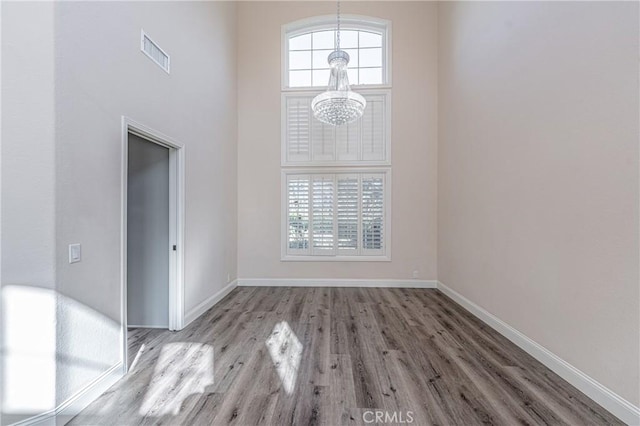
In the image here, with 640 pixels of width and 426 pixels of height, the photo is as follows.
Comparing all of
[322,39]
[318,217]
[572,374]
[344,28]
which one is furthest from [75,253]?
[344,28]

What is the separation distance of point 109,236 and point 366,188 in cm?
392

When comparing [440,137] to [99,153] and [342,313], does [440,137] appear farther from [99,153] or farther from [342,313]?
[99,153]

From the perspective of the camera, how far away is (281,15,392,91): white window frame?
4969 millimetres

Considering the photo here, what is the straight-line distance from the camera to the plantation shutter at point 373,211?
4.96 m

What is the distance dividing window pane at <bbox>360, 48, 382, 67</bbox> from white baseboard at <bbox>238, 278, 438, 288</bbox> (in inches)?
166

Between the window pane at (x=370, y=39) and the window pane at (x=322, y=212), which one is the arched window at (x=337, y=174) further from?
the window pane at (x=370, y=39)

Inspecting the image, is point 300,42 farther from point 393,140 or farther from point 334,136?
point 393,140

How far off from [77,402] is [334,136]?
4665 mm

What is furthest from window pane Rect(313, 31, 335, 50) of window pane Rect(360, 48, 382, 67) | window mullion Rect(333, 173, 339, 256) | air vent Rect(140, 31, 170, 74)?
air vent Rect(140, 31, 170, 74)

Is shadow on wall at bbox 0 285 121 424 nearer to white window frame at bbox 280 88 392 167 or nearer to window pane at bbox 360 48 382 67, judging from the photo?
white window frame at bbox 280 88 392 167

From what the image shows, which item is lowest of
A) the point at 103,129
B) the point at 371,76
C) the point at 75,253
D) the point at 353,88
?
the point at 75,253

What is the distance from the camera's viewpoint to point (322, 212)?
16.5 feet

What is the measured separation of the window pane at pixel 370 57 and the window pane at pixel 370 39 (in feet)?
0.36

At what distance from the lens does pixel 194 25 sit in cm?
342
